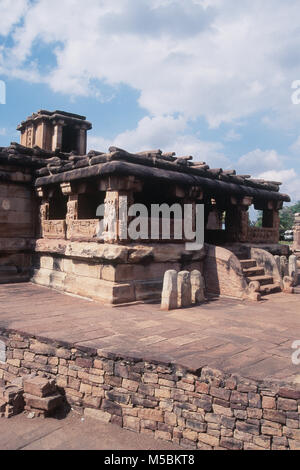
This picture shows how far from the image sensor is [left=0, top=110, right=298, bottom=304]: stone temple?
6875 millimetres

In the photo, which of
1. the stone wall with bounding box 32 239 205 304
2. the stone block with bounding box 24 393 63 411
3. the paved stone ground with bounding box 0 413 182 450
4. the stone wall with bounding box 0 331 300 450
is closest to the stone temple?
the stone wall with bounding box 32 239 205 304

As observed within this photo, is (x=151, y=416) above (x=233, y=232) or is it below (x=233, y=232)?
below

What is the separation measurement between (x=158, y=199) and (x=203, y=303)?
14.3 ft

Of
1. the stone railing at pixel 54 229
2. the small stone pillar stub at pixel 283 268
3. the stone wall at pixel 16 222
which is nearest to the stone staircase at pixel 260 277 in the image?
the small stone pillar stub at pixel 283 268

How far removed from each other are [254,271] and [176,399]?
559cm

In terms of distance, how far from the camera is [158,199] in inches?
417

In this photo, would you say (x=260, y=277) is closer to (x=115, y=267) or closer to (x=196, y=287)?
(x=196, y=287)

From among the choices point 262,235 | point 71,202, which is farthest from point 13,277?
point 262,235

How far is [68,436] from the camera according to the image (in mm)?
3758

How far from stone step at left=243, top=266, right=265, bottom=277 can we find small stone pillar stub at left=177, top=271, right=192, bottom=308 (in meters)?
2.29

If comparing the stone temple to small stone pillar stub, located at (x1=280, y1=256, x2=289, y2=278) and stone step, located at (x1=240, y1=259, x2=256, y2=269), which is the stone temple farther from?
small stone pillar stub, located at (x1=280, y1=256, x2=289, y2=278)
